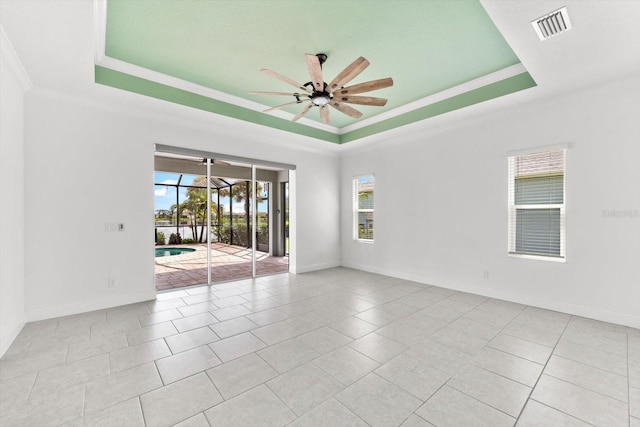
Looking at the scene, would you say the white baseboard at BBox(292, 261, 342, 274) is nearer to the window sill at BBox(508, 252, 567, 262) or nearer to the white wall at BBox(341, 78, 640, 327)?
the white wall at BBox(341, 78, 640, 327)

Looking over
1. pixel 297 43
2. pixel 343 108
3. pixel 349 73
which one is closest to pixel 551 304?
pixel 343 108

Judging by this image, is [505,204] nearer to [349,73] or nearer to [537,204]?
[537,204]

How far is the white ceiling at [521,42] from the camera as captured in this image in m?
2.09

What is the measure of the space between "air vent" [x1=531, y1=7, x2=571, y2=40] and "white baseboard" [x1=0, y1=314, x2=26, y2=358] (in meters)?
5.47

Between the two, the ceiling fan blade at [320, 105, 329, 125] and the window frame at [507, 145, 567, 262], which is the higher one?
the ceiling fan blade at [320, 105, 329, 125]

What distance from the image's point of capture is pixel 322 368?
229cm

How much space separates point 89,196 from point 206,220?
213 cm

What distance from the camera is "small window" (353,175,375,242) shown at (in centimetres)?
620

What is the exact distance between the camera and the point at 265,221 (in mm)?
7504

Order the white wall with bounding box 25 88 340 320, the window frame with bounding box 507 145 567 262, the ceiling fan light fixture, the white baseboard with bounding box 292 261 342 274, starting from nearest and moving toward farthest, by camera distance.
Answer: the ceiling fan light fixture
the white wall with bounding box 25 88 340 320
the window frame with bounding box 507 145 567 262
the white baseboard with bounding box 292 261 342 274

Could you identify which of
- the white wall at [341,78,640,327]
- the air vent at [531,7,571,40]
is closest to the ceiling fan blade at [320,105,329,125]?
the air vent at [531,7,571,40]

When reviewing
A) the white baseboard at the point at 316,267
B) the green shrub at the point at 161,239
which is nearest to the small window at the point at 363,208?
the white baseboard at the point at 316,267

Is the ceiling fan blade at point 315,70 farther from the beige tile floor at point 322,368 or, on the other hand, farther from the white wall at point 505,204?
the white wall at point 505,204

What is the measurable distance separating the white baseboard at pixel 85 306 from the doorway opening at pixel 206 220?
643 millimetres
